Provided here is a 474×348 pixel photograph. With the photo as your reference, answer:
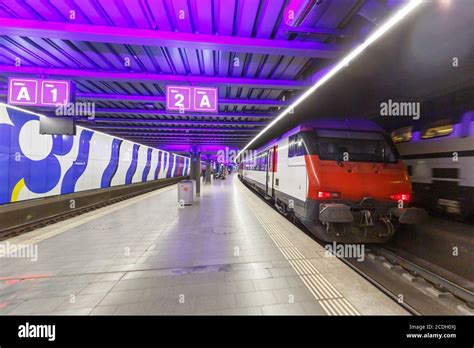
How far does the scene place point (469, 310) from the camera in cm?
233

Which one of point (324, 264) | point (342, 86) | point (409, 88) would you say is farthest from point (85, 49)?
point (409, 88)

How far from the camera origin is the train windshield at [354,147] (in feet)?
13.8

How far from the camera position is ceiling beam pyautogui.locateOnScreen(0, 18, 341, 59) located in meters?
2.91

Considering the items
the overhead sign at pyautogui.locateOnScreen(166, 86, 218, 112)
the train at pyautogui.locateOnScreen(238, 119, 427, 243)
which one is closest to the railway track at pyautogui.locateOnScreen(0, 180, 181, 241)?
the overhead sign at pyautogui.locateOnScreen(166, 86, 218, 112)

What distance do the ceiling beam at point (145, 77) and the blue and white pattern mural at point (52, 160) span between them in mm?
2602

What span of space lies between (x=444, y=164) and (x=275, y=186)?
14.4 ft

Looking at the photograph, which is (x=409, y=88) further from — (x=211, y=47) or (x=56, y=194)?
(x=56, y=194)

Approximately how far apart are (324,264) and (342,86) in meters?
4.85

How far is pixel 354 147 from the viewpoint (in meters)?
4.37

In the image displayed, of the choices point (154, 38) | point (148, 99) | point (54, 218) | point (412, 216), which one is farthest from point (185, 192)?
point (412, 216)

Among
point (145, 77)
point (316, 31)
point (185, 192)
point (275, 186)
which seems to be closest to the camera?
point (316, 31)

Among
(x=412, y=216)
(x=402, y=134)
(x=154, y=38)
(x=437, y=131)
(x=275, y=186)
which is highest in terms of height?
(x=154, y=38)

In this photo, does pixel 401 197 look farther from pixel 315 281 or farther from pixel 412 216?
pixel 315 281

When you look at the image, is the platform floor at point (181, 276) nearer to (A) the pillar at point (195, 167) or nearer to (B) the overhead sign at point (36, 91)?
(B) the overhead sign at point (36, 91)
